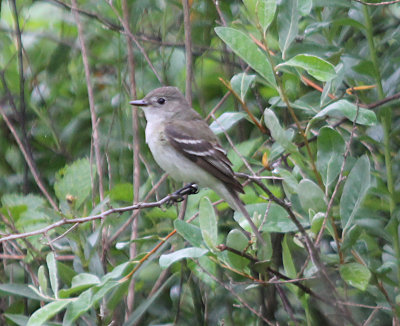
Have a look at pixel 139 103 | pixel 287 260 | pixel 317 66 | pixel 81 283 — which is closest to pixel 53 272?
pixel 81 283

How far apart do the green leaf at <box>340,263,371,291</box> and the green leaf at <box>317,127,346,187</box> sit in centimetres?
30

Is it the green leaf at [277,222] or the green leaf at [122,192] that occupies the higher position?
the green leaf at [277,222]

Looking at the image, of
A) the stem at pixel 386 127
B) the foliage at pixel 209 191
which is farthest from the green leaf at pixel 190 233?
the stem at pixel 386 127

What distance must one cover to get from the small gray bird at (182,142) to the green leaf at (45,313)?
1266mm

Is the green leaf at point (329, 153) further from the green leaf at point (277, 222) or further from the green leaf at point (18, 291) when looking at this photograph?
the green leaf at point (18, 291)

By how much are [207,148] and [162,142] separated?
27cm

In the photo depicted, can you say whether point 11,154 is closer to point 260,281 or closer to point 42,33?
point 42,33

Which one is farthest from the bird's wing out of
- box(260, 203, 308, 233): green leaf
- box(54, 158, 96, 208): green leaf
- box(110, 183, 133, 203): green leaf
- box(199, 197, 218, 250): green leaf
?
box(199, 197, 218, 250): green leaf

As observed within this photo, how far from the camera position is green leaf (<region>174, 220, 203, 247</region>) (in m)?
2.55

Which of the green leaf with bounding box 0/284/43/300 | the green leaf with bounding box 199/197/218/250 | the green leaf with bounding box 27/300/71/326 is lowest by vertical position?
the green leaf with bounding box 0/284/43/300

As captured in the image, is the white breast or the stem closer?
the stem

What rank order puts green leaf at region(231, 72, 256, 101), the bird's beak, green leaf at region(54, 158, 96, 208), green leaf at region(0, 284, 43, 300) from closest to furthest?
green leaf at region(231, 72, 256, 101) < green leaf at region(0, 284, 43, 300) < green leaf at region(54, 158, 96, 208) < the bird's beak

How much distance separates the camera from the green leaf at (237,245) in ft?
8.02

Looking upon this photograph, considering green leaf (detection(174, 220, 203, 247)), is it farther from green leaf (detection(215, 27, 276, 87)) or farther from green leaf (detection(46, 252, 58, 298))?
green leaf (detection(215, 27, 276, 87))
